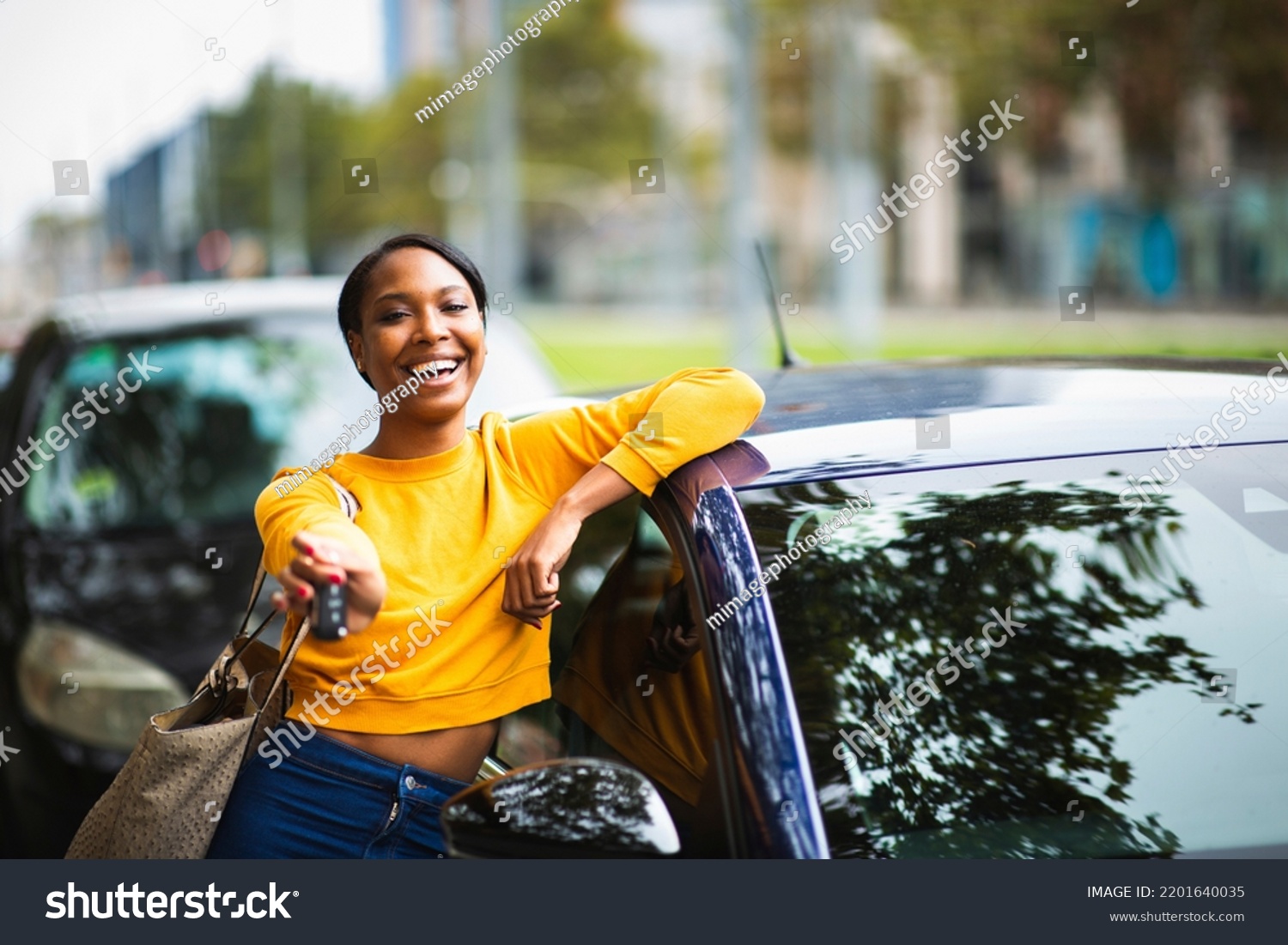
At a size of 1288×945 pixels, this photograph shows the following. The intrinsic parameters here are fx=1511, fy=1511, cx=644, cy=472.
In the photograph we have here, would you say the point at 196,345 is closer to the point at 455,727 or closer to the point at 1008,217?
the point at 455,727

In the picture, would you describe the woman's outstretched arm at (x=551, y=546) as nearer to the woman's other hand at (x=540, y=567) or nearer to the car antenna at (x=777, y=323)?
the woman's other hand at (x=540, y=567)

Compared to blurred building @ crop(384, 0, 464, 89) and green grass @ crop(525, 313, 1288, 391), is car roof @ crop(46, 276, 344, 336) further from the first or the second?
blurred building @ crop(384, 0, 464, 89)

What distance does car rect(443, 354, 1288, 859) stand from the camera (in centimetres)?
203

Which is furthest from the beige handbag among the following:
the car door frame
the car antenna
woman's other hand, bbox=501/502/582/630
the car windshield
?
the car windshield

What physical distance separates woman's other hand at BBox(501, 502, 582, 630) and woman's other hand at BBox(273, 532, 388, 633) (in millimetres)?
249

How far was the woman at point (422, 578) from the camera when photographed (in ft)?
7.61

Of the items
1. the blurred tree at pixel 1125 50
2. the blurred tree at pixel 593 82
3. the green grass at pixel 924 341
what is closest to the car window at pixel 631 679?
the green grass at pixel 924 341

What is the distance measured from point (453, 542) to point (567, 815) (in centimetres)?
58

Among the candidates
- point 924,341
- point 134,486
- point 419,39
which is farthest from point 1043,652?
point 419,39

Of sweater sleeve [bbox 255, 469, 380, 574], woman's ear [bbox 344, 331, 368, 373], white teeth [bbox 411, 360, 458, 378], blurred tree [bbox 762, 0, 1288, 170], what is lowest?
sweater sleeve [bbox 255, 469, 380, 574]

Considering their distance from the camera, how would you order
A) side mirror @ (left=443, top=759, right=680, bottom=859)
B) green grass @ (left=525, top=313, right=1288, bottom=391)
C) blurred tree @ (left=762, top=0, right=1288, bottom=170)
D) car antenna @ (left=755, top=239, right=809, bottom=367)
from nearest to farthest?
side mirror @ (left=443, top=759, right=680, bottom=859) → car antenna @ (left=755, top=239, right=809, bottom=367) → green grass @ (left=525, top=313, right=1288, bottom=391) → blurred tree @ (left=762, top=0, right=1288, bottom=170)

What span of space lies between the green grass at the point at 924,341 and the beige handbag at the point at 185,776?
10.9m

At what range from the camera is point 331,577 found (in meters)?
2.03

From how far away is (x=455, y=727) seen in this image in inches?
93.3
